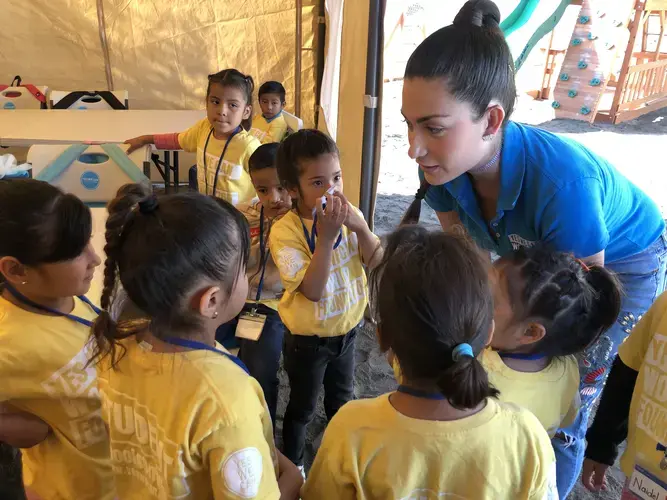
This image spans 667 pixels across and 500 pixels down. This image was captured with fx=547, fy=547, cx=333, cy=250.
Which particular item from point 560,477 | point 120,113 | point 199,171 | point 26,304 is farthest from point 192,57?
point 560,477

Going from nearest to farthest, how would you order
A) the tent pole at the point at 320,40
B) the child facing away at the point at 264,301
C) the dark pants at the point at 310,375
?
the dark pants at the point at 310,375, the child facing away at the point at 264,301, the tent pole at the point at 320,40

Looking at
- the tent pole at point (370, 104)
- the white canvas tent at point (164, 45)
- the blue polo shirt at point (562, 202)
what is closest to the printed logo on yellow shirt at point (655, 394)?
the blue polo shirt at point (562, 202)

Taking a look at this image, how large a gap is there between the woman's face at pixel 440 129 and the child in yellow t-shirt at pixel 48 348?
2.42 feet

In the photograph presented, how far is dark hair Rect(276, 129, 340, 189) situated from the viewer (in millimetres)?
1531

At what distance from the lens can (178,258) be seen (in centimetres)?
86

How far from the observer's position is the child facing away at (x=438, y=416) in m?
0.79

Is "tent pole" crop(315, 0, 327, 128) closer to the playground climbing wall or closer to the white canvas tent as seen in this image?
the white canvas tent

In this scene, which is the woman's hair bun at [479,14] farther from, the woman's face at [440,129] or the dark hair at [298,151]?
the dark hair at [298,151]

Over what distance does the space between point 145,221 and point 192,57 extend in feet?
13.8

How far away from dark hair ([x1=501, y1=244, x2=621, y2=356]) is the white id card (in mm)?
843

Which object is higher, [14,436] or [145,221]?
[145,221]

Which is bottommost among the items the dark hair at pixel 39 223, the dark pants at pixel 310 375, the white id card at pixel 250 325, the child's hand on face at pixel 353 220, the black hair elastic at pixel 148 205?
the dark pants at pixel 310 375

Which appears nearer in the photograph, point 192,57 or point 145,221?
point 145,221

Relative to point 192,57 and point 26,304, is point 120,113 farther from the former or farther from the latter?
point 26,304
